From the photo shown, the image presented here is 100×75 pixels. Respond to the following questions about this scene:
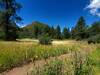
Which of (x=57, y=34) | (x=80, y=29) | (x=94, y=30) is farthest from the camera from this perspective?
(x=57, y=34)

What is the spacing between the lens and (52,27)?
96188 mm

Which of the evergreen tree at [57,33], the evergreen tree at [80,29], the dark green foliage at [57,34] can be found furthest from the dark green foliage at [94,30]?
the evergreen tree at [57,33]

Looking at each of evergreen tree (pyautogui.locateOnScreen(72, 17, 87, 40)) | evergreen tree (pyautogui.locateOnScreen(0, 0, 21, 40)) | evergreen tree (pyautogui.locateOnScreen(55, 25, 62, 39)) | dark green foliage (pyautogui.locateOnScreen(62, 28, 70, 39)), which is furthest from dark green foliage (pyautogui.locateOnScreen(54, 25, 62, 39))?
evergreen tree (pyautogui.locateOnScreen(0, 0, 21, 40))

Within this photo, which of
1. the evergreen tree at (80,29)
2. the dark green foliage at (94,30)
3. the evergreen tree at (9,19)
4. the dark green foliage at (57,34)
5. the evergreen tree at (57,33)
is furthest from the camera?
the evergreen tree at (57,33)

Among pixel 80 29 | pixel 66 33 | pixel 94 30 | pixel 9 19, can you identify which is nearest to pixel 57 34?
pixel 66 33

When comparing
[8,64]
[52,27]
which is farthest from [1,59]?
[52,27]

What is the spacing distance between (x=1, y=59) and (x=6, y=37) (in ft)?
78.4

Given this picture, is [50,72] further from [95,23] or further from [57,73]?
[95,23]

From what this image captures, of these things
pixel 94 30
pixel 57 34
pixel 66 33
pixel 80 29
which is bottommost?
pixel 57 34

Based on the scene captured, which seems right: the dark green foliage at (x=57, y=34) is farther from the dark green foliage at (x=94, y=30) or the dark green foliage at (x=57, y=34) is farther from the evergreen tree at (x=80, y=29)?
the dark green foliage at (x=94, y=30)

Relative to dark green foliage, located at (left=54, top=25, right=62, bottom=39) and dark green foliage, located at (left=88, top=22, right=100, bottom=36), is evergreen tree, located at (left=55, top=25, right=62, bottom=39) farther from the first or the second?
dark green foliage, located at (left=88, top=22, right=100, bottom=36)

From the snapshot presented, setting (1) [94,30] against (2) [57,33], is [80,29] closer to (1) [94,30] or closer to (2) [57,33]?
(1) [94,30]

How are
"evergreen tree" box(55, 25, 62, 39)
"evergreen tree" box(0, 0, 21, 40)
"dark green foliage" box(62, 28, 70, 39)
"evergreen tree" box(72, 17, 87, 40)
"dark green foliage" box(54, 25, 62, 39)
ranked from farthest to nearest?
"dark green foliage" box(62, 28, 70, 39), "evergreen tree" box(55, 25, 62, 39), "dark green foliage" box(54, 25, 62, 39), "evergreen tree" box(72, 17, 87, 40), "evergreen tree" box(0, 0, 21, 40)

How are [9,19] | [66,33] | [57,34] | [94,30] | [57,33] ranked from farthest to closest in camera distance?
[57,33] → [66,33] → [57,34] → [94,30] → [9,19]
